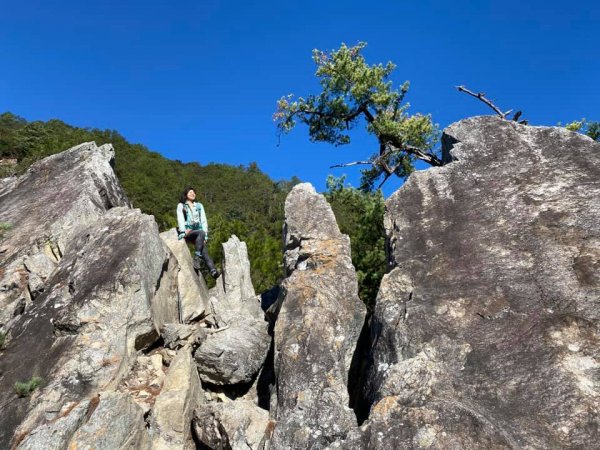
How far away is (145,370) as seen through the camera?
1049 centimetres

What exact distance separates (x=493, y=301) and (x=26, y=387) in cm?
944

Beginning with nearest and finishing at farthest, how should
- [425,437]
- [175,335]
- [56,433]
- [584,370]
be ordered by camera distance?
[425,437] → [584,370] → [56,433] → [175,335]

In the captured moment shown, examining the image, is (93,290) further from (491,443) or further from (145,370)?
(491,443)

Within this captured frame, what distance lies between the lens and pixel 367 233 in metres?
22.6

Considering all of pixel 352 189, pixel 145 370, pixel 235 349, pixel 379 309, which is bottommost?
pixel 145 370

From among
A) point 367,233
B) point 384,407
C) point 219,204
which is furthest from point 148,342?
point 219,204

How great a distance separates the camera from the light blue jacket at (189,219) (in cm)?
1568

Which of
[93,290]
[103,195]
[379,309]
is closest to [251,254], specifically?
[103,195]

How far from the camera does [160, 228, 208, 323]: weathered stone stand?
1396 centimetres

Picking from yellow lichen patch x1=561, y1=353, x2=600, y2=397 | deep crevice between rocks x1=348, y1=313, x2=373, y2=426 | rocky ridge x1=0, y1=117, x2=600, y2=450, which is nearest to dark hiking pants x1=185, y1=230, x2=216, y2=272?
rocky ridge x1=0, y1=117, x2=600, y2=450

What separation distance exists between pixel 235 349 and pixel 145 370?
210cm

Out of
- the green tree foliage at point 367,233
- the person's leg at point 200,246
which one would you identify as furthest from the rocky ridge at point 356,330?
the green tree foliage at point 367,233

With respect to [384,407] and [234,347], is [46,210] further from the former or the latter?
[384,407]

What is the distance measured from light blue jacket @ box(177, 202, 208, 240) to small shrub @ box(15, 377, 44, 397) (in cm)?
714
